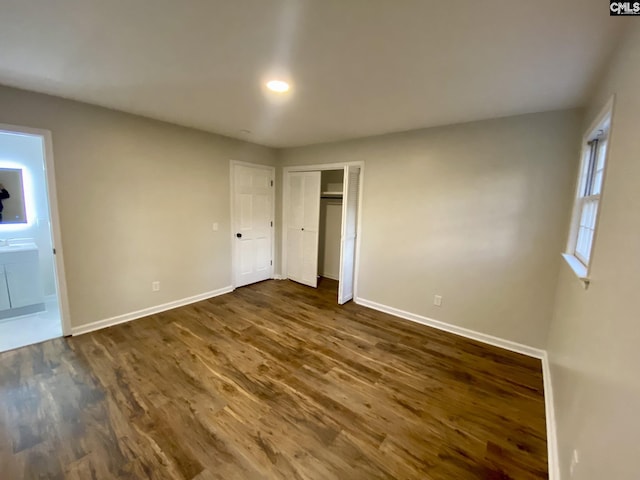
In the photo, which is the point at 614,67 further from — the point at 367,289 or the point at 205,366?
the point at 205,366

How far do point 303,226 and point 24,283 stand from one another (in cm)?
372

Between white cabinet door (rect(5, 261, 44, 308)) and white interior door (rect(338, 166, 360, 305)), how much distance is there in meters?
3.91

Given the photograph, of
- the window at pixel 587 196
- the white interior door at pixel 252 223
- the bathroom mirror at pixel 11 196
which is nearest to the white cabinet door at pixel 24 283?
the bathroom mirror at pixel 11 196

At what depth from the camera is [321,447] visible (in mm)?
1657

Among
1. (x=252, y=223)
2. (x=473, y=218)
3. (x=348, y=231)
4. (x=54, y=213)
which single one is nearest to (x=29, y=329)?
(x=54, y=213)

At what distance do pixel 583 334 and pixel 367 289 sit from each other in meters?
2.55

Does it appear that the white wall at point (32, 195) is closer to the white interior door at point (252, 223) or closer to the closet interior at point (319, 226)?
the white interior door at point (252, 223)

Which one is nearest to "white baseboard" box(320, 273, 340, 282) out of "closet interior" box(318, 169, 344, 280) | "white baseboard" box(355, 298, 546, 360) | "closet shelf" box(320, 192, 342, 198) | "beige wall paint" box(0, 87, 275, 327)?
"closet interior" box(318, 169, 344, 280)

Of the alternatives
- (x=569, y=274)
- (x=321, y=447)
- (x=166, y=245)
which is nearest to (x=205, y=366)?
(x=321, y=447)

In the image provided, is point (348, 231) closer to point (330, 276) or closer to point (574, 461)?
point (330, 276)

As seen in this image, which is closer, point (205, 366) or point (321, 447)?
point (321, 447)

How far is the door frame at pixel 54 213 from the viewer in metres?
2.41

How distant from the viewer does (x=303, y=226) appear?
15.3 ft

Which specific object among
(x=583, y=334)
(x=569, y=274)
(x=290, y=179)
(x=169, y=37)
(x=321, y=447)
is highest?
(x=169, y=37)
